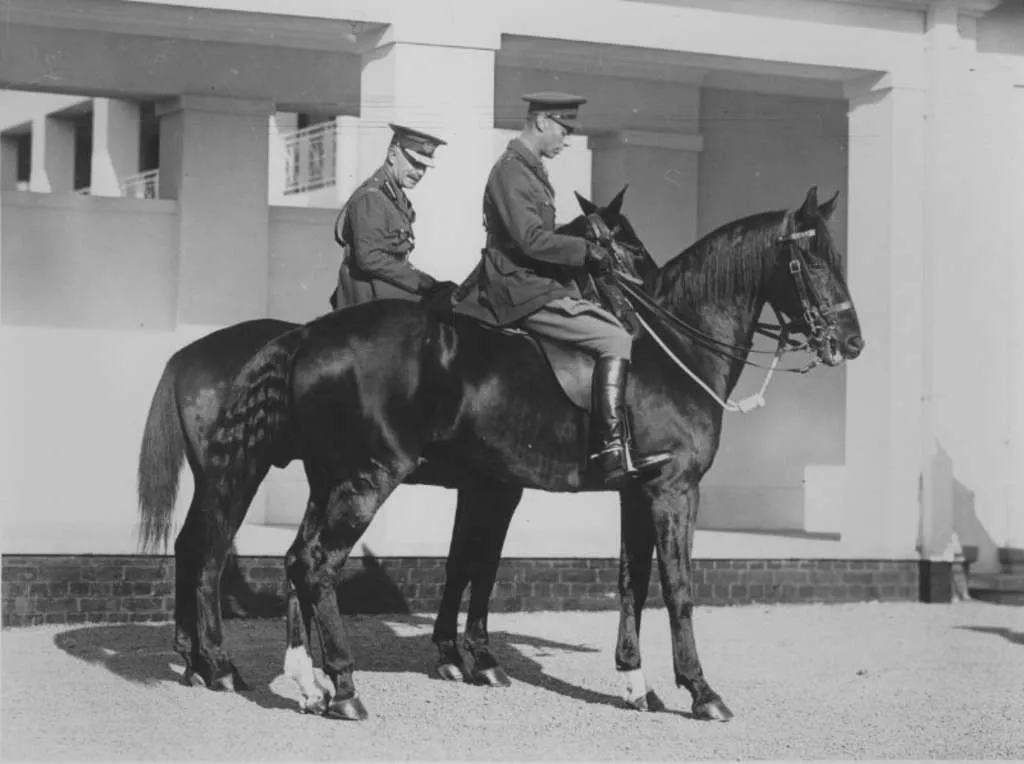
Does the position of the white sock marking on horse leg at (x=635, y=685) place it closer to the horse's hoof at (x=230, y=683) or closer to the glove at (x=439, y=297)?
the horse's hoof at (x=230, y=683)

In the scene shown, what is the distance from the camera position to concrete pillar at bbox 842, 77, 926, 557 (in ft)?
45.8

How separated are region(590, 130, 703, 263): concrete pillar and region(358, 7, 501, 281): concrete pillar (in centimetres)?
472

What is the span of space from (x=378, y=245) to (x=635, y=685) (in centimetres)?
252

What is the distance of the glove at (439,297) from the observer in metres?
8.97

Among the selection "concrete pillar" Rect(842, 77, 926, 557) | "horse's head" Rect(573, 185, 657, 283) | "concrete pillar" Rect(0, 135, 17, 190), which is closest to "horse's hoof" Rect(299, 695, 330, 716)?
"horse's head" Rect(573, 185, 657, 283)

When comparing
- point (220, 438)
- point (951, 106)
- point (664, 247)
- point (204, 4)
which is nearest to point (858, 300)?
point (951, 106)

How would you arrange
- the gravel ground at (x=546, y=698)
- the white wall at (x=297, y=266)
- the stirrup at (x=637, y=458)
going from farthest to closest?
1. the white wall at (x=297, y=266)
2. the stirrup at (x=637, y=458)
3. the gravel ground at (x=546, y=698)

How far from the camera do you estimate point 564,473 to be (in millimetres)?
9000

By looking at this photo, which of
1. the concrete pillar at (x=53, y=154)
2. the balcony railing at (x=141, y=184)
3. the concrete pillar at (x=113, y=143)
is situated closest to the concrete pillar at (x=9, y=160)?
the concrete pillar at (x=53, y=154)

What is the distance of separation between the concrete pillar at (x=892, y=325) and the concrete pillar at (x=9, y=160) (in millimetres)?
17018

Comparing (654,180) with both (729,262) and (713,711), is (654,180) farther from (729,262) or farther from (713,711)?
(713,711)

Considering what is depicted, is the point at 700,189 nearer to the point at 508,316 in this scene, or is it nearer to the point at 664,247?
the point at 664,247

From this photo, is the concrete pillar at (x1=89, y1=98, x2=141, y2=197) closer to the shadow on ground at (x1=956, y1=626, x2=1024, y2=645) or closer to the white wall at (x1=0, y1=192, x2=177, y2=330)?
the white wall at (x1=0, y1=192, x2=177, y2=330)

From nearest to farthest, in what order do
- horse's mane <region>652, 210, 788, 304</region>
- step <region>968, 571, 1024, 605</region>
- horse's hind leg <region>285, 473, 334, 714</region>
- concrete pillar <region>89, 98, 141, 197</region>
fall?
horse's hind leg <region>285, 473, 334, 714</region>
horse's mane <region>652, 210, 788, 304</region>
step <region>968, 571, 1024, 605</region>
concrete pillar <region>89, 98, 141, 197</region>
